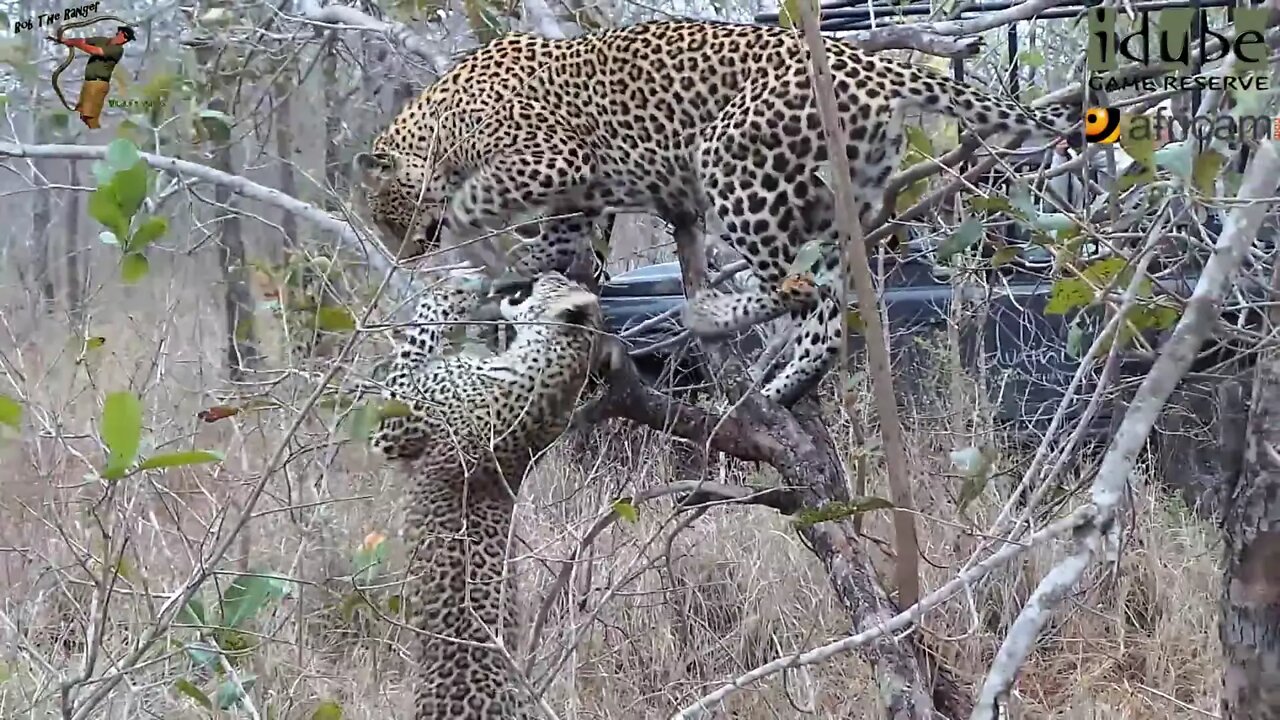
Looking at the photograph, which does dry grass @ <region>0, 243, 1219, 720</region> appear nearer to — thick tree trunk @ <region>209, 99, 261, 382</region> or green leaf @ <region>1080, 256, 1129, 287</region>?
thick tree trunk @ <region>209, 99, 261, 382</region>

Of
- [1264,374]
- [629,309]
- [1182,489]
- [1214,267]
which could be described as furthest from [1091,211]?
[629,309]

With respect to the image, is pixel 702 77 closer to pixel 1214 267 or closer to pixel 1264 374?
pixel 1264 374

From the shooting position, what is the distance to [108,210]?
1.81 meters

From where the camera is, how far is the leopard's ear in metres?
3.93

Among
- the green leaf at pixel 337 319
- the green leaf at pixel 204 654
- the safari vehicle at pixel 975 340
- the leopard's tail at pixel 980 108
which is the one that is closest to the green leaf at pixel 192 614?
the green leaf at pixel 204 654

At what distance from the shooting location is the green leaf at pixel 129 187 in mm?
1795

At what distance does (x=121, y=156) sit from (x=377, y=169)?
2.15m

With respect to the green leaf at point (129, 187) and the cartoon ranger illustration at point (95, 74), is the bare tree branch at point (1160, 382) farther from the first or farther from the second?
the cartoon ranger illustration at point (95, 74)

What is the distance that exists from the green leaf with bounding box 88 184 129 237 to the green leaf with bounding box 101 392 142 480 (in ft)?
1.05

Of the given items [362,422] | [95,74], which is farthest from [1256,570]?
[95,74]

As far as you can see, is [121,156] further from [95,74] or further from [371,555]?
[95,74]

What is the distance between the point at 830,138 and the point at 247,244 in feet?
20.3

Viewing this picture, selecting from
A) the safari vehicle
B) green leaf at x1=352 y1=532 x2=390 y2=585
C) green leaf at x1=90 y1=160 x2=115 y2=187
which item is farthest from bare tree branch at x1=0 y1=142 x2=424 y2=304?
the safari vehicle

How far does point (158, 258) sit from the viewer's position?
580cm
